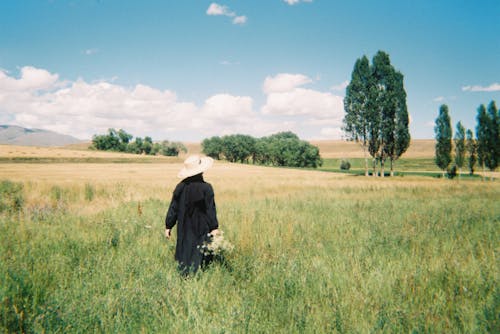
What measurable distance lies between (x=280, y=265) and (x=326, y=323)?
1.34 meters

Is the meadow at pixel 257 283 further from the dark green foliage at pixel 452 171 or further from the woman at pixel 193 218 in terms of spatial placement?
the dark green foliage at pixel 452 171

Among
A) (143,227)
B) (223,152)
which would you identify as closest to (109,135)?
(223,152)

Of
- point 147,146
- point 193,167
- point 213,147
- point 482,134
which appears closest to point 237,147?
point 213,147

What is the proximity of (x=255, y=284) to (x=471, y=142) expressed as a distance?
62969 mm

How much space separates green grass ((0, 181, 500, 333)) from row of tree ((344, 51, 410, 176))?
38.3 meters

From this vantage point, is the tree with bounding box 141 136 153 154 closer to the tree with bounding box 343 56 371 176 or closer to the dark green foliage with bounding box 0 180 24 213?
the tree with bounding box 343 56 371 176

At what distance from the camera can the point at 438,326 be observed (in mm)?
2670

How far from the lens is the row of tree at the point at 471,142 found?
4669 centimetres

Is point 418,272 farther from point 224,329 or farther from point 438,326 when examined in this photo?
point 224,329

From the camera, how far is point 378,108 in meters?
40.9

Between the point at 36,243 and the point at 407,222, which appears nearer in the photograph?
the point at 36,243

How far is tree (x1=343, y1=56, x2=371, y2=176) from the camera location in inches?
1636

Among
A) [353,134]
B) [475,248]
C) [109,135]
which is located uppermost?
[109,135]

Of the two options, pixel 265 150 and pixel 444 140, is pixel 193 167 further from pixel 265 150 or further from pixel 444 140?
pixel 265 150
